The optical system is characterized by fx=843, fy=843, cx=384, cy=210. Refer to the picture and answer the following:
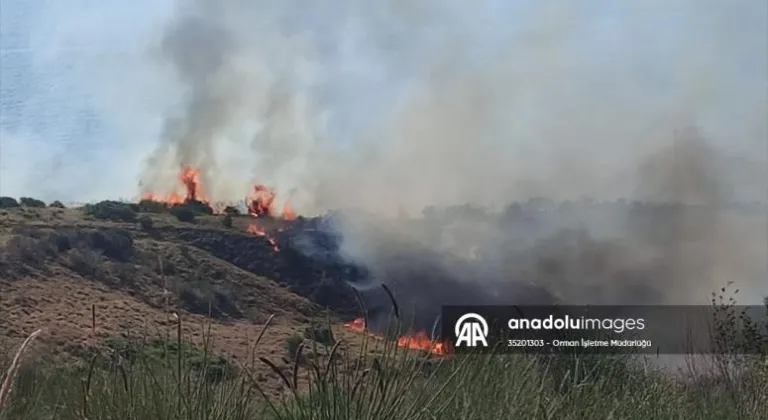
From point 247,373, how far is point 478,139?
392cm

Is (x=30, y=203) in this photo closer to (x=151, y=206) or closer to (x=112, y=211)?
(x=112, y=211)

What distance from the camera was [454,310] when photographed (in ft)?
18.7

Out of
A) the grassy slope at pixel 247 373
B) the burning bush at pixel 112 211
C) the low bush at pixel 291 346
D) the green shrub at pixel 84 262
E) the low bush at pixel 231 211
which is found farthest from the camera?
the low bush at pixel 231 211

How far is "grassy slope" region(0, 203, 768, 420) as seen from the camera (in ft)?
7.65

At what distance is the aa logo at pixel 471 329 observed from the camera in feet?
17.6

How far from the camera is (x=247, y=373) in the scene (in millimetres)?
2230

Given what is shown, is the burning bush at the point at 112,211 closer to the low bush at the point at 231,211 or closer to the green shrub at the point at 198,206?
the green shrub at the point at 198,206

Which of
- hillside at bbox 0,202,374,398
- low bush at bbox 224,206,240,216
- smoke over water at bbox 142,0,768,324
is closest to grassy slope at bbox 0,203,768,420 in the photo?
hillside at bbox 0,202,374,398

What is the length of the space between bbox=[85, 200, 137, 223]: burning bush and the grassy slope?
0.07m

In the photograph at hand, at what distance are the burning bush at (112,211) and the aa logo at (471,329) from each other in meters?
2.34

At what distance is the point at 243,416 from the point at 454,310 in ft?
11.1

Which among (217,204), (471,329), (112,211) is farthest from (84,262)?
(471,329)

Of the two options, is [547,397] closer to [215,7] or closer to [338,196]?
[338,196]

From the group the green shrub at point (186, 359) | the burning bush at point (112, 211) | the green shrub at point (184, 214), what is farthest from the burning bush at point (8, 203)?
the green shrub at point (186, 359)
